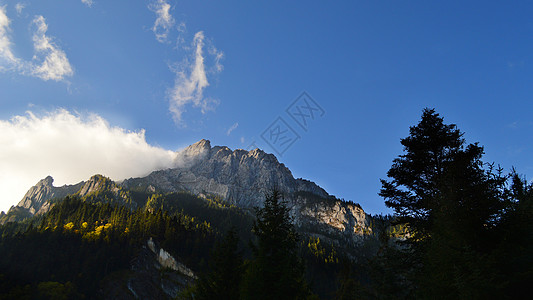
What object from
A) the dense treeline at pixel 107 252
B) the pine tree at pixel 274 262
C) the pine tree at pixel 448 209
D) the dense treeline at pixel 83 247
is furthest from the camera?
the dense treeline at pixel 83 247

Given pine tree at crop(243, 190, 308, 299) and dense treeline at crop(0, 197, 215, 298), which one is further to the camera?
dense treeline at crop(0, 197, 215, 298)

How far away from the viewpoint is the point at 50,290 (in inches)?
2618

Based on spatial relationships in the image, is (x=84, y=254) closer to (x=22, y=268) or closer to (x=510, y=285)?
(x=22, y=268)

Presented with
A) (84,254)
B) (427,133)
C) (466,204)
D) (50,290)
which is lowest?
(50,290)

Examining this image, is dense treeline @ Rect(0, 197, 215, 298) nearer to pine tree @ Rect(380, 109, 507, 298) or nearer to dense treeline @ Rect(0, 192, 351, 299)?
dense treeline @ Rect(0, 192, 351, 299)

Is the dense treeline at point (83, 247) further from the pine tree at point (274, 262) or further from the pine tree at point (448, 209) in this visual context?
the pine tree at point (448, 209)

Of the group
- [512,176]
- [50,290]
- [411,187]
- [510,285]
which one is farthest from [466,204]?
[50,290]

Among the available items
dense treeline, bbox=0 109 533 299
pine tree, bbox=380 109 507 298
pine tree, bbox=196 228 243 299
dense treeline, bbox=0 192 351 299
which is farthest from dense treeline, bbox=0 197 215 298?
pine tree, bbox=380 109 507 298

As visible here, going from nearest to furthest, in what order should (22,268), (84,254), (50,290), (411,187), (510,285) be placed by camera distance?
(510,285), (411,187), (50,290), (22,268), (84,254)

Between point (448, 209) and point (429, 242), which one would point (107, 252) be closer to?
point (429, 242)

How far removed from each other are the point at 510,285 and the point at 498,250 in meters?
1.24

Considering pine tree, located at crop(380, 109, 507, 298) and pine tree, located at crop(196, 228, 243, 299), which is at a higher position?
pine tree, located at crop(380, 109, 507, 298)

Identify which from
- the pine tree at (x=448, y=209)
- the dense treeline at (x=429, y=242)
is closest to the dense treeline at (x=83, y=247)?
the dense treeline at (x=429, y=242)

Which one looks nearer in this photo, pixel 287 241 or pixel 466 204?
pixel 466 204
